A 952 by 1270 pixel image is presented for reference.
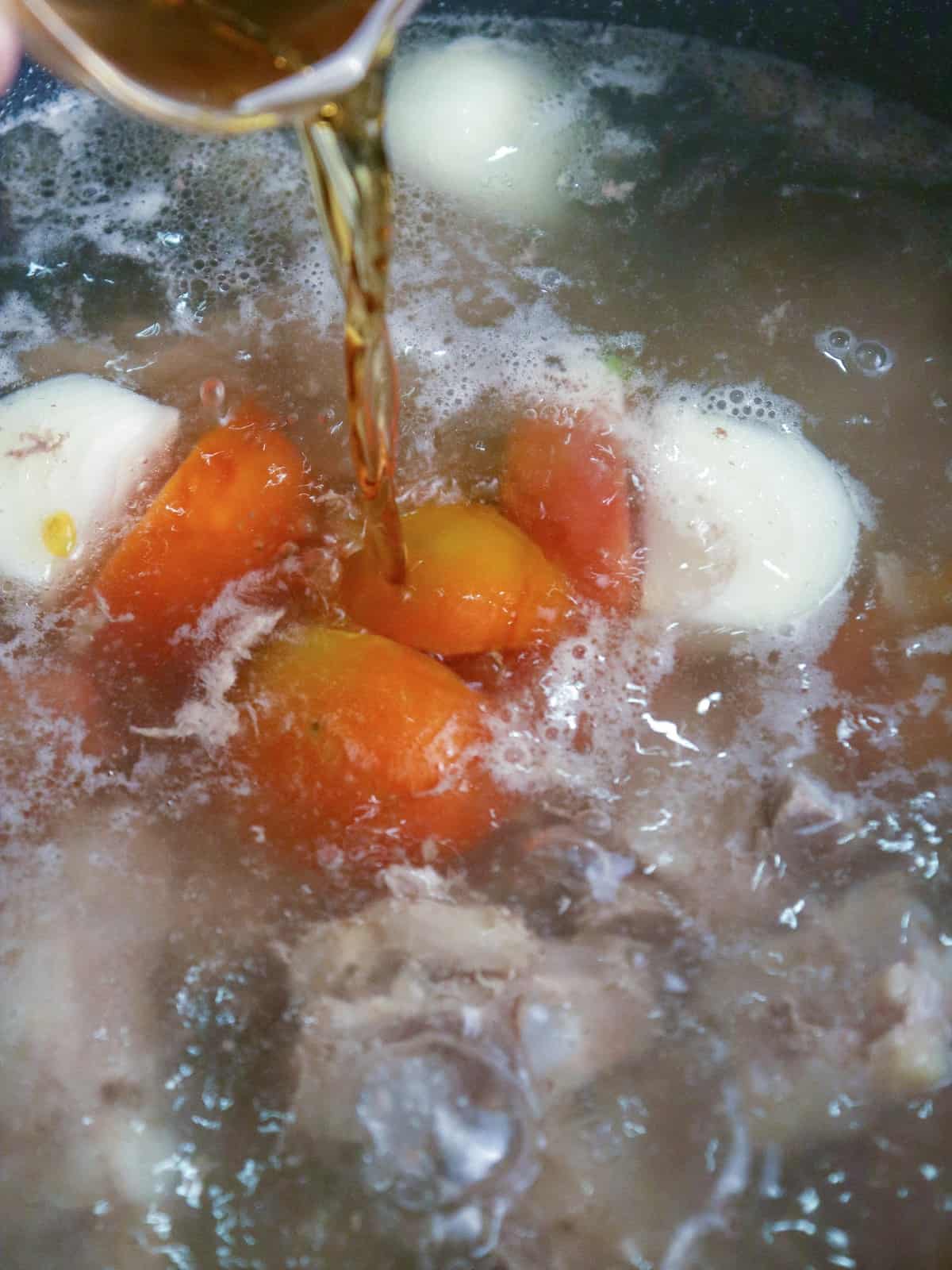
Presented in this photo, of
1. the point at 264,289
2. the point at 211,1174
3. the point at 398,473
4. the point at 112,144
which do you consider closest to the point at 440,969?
the point at 211,1174

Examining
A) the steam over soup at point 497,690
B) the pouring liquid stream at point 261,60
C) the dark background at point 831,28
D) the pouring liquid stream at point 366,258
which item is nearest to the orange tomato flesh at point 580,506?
the steam over soup at point 497,690

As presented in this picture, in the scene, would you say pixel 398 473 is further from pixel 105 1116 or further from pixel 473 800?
pixel 105 1116

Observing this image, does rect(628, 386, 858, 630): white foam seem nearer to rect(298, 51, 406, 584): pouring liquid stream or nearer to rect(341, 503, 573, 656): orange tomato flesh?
rect(341, 503, 573, 656): orange tomato flesh

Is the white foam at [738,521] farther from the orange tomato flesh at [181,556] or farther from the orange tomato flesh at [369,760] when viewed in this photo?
the orange tomato flesh at [181,556]

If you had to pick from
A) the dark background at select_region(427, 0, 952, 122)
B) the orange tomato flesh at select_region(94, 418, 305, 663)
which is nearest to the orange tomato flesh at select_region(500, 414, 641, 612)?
the orange tomato flesh at select_region(94, 418, 305, 663)

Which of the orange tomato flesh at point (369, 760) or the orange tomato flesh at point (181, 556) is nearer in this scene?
the orange tomato flesh at point (369, 760)

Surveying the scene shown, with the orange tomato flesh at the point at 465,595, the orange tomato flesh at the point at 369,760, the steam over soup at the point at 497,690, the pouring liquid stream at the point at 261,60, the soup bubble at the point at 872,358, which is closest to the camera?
the pouring liquid stream at the point at 261,60

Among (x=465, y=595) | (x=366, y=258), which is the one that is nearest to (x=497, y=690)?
(x=465, y=595)
